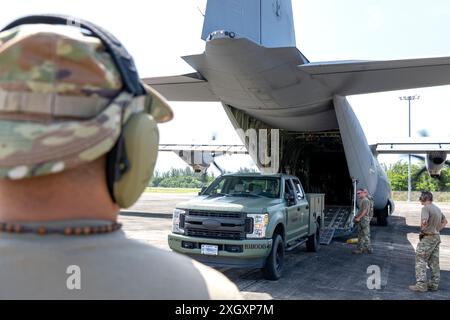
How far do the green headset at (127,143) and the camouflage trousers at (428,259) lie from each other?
23.9 ft

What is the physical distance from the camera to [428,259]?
7.61 metres

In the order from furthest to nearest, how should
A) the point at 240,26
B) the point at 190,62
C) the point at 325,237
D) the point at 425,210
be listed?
the point at 325,237 → the point at 190,62 → the point at 240,26 → the point at 425,210

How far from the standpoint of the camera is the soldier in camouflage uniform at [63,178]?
4.35 ft

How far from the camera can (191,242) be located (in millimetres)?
8031

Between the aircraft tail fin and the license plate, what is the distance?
4281mm

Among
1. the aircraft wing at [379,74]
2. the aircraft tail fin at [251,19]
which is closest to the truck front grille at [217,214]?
the aircraft tail fin at [251,19]

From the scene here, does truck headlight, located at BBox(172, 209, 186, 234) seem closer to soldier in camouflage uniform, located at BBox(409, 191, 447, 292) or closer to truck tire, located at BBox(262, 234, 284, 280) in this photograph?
truck tire, located at BBox(262, 234, 284, 280)

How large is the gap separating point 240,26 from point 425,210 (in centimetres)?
525

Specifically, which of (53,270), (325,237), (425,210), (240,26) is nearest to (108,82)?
(53,270)

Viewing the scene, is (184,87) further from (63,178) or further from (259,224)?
(63,178)

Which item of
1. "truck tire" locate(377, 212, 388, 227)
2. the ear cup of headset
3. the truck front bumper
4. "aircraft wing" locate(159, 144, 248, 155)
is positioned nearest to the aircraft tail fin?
the truck front bumper

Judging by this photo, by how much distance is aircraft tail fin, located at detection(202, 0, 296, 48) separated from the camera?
8.82m

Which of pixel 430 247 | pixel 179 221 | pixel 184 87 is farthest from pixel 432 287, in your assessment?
pixel 184 87
